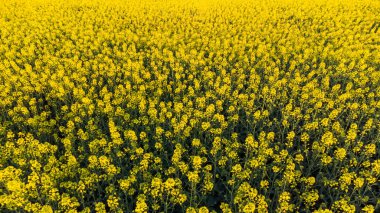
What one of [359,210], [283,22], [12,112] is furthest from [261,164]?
[283,22]

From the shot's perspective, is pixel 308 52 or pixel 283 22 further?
pixel 283 22

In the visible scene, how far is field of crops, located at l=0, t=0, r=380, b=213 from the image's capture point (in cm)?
514

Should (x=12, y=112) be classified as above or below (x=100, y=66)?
below

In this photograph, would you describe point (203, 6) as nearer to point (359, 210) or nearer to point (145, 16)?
point (145, 16)

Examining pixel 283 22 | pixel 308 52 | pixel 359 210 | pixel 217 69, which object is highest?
pixel 283 22

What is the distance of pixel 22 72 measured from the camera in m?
9.06

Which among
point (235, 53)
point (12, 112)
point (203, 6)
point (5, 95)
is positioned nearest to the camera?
point (12, 112)

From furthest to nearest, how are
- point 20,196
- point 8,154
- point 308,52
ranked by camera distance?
point 308,52 → point 8,154 → point 20,196

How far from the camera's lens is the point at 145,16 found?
56.0 ft

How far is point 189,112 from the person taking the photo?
6977mm

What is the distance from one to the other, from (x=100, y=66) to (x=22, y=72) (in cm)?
247

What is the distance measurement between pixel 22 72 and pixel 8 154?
14.4ft

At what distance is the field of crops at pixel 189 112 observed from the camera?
16.9 feet

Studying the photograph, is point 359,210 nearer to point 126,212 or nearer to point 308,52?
point 126,212
